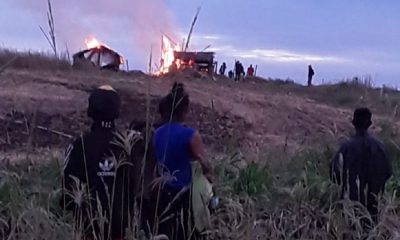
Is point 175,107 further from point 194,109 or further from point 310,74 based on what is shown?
point 310,74

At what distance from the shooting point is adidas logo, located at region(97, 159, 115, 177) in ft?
17.5

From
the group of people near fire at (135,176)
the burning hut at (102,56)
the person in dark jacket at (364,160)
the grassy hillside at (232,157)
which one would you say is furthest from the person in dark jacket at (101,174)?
the burning hut at (102,56)

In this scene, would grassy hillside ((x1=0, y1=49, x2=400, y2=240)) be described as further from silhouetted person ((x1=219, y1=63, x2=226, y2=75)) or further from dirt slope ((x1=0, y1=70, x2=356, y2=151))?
silhouetted person ((x1=219, y1=63, x2=226, y2=75))

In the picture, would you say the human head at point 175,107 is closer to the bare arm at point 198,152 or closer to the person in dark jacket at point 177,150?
the person in dark jacket at point 177,150

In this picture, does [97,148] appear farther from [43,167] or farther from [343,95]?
[343,95]

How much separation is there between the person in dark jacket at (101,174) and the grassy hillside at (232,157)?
0.47 feet

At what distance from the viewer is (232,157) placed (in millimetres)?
9133

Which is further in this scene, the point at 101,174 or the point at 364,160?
the point at 364,160

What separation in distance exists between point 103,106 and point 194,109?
53.5 ft

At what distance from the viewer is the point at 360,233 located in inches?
198

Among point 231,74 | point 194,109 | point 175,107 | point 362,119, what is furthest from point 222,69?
point 175,107

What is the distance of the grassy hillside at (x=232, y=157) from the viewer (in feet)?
16.2

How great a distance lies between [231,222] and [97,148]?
898mm

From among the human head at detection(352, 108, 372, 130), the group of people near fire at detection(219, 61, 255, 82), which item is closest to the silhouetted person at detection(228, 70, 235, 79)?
the group of people near fire at detection(219, 61, 255, 82)
